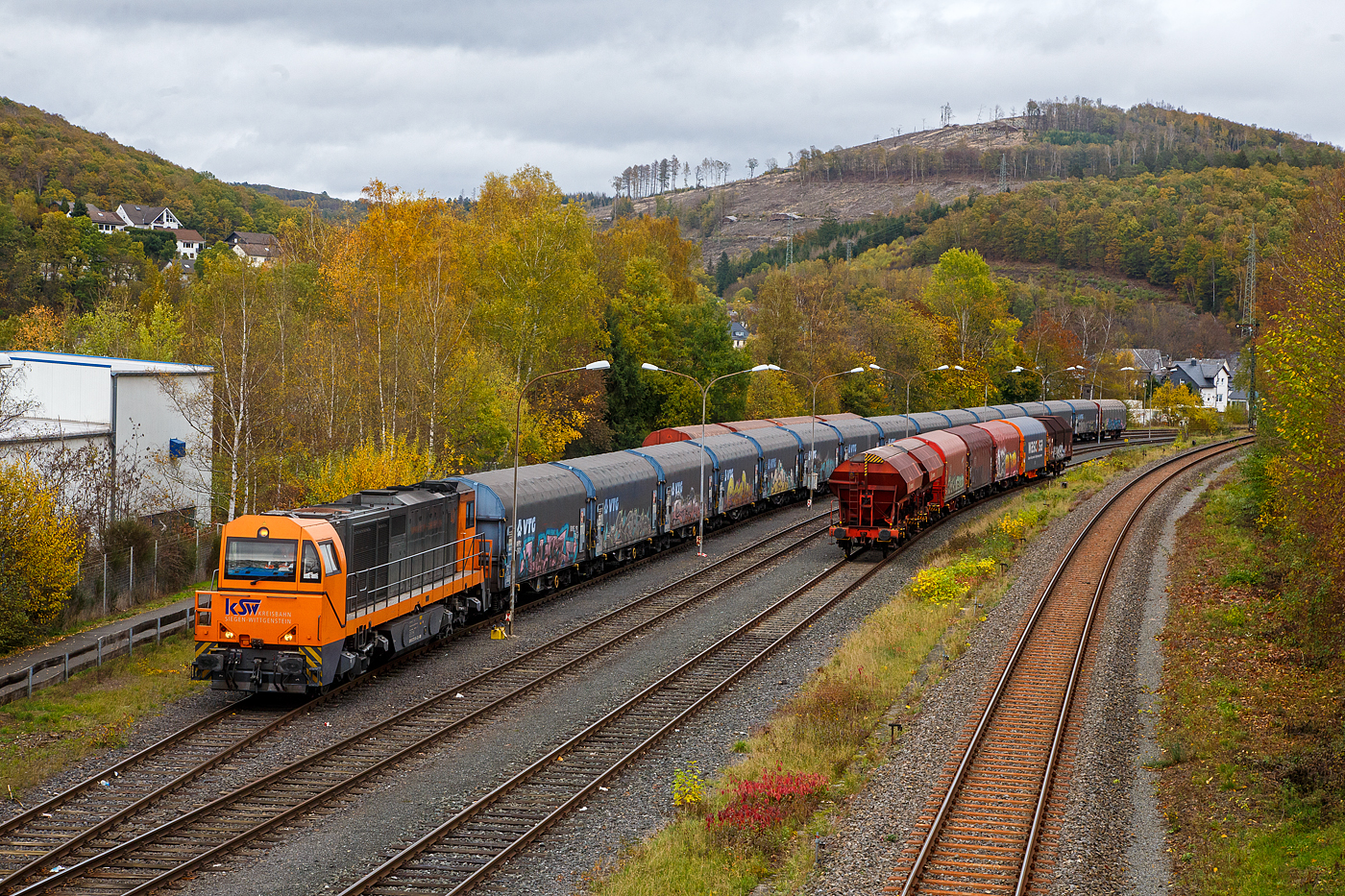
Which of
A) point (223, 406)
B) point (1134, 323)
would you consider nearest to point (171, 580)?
point (223, 406)

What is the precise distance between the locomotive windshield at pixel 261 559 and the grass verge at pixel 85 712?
3.37 metres

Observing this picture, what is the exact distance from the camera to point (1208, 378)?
140875 millimetres

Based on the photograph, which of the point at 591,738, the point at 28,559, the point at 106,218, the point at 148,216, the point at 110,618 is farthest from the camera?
the point at 148,216

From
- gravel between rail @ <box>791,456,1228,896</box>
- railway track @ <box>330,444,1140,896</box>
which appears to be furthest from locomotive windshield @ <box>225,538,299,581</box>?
gravel between rail @ <box>791,456,1228,896</box>

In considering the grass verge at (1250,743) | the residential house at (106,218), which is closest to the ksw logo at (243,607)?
the grass verge at (1250,743)

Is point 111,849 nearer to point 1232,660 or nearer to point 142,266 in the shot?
point 1232,660

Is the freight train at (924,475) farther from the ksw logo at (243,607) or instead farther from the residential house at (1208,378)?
the residential house at (1208,378)

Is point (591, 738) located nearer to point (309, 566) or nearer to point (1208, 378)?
point (309, 566)

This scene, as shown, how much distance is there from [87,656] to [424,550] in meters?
7.89

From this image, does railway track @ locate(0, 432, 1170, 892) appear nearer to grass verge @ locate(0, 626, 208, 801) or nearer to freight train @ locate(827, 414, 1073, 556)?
grass verge @ locate(0, 626, 208, 801)

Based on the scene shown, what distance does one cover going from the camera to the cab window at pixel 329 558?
2194 cm

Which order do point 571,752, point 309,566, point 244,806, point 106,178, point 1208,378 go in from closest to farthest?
point 244,806, point 571,752, point 309,566, point 1208,378, point 106,178

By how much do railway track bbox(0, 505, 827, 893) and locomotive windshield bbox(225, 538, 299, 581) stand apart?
10.9 feet

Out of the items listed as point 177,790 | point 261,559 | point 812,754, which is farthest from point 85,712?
point 812,754
